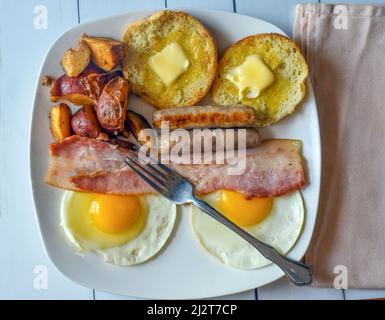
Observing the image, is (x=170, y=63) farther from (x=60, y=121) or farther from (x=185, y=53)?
(x=60, y=121)

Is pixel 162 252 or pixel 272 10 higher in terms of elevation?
pixel 272 10

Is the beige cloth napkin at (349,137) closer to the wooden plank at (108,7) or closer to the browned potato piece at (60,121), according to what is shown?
the wooden plank at (108,7)

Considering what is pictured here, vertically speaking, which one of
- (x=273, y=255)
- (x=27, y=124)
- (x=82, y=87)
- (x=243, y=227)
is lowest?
(x=273, y=255)

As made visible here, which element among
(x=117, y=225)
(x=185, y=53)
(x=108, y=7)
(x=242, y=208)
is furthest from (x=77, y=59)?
(x=242, y=208)

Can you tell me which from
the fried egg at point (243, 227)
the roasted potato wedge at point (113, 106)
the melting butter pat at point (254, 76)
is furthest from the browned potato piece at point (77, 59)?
the fried egg at point (243, 227)

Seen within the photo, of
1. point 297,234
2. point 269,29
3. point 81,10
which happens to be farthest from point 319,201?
point 81,10
